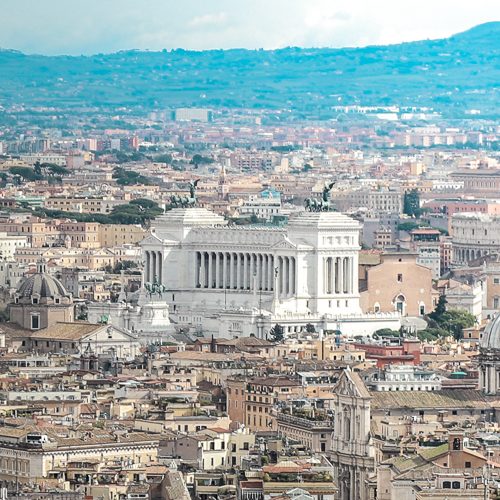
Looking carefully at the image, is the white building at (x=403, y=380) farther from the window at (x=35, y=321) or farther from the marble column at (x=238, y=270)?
the marble column at (x=238, y=270)

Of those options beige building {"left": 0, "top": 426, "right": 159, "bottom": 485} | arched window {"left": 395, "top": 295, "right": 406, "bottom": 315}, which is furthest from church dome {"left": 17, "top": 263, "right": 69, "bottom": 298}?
beige building {"left": 0, "top": 426, "right": 159, "bottom": 485}

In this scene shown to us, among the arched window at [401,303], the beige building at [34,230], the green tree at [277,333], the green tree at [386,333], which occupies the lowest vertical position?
the beige building at [34,230]

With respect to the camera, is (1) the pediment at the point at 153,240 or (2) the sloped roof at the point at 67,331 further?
(1) the pediment at the point at 153,240

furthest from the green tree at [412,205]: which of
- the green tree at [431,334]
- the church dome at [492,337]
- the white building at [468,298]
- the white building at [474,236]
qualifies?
the church dome at [492,337]

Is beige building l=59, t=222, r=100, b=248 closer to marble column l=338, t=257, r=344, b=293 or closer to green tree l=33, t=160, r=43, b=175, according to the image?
marble column l=338, t=257, r=344, b=293

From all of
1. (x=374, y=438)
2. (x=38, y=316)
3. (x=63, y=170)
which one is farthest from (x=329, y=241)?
(x=63, y=170)

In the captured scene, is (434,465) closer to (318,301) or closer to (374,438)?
(374,438)
